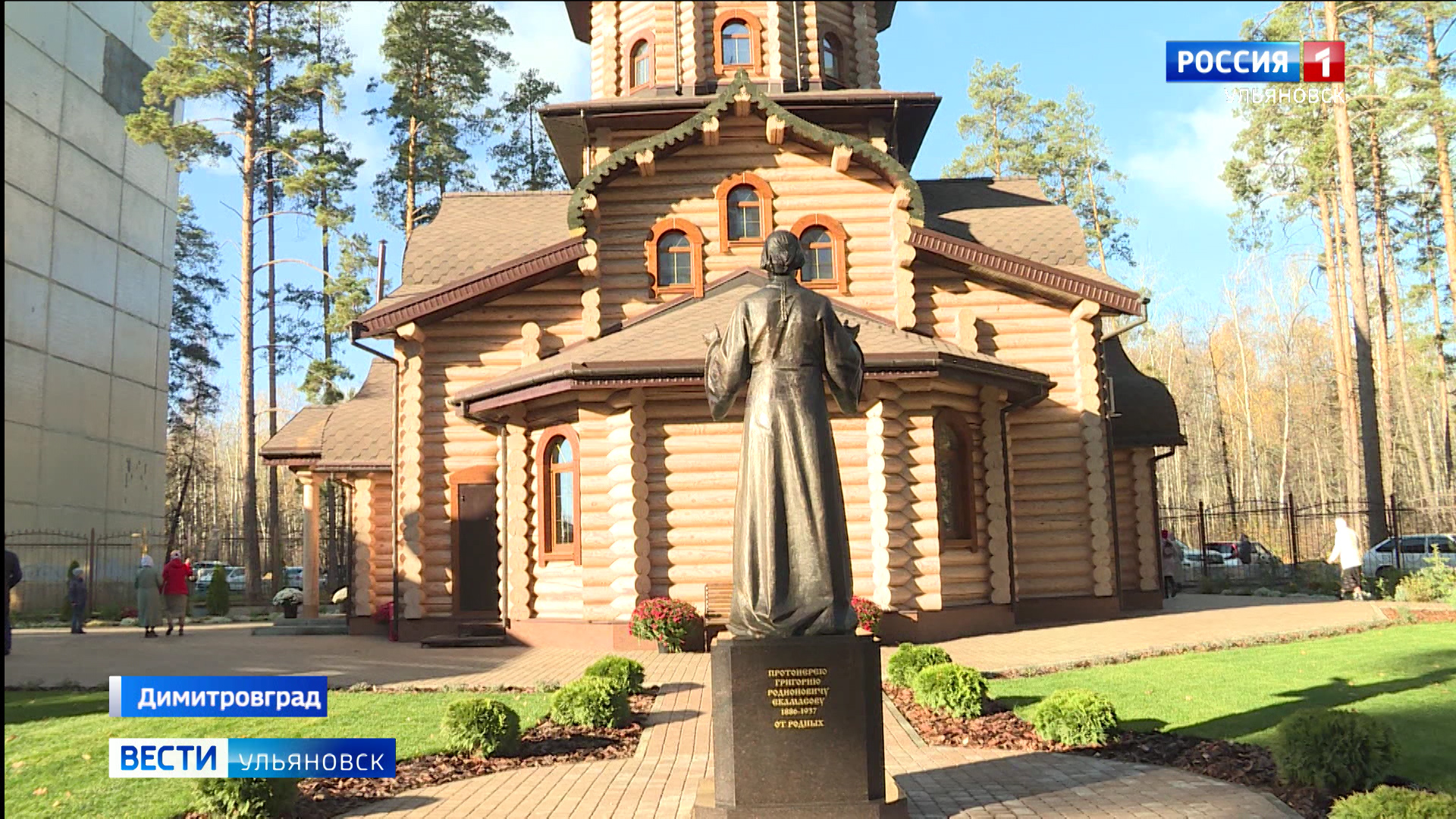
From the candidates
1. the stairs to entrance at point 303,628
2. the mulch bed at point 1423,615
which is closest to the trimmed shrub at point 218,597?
the stairs to entrance at point 303,628

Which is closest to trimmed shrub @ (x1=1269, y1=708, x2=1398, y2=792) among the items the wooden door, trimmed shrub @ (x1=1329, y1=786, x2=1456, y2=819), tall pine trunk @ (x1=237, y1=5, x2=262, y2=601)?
trimmed shrub @ (x1=1329, y1=786, x2=1456, y2=819)

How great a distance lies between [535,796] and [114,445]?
2917cm

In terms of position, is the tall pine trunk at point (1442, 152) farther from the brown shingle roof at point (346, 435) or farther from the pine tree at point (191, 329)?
the pine tree at point (191, 329)

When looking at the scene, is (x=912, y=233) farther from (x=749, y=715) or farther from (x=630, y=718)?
(x=749, y=715)

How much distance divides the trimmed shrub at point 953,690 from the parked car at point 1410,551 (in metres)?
20.1

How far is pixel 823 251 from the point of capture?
18.4 m

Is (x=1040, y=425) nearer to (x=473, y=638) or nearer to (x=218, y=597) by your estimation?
(x=473, y=638)

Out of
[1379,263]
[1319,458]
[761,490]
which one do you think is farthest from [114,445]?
[1319,458]

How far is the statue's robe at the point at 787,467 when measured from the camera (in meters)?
6.45

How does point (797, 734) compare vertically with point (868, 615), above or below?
above
